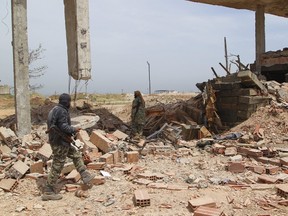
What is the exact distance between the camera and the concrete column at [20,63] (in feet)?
29.0

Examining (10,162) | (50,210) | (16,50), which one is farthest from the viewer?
(16,50)

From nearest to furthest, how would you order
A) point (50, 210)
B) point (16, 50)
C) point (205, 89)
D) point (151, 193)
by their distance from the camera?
point (50, 210) < point (151, 193) < point (16, 50) < point (205, 89)

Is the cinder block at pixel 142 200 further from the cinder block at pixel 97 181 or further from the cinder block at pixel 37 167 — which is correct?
the cinder block at pixel 37 167

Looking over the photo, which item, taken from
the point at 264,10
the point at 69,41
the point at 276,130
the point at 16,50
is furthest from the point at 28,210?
the point at 264,10

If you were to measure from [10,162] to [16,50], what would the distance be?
10.6 ft

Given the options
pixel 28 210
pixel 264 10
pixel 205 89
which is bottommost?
pixel 28 210

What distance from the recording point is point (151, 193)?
5.47 meters

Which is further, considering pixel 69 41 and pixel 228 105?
pixel 228 105

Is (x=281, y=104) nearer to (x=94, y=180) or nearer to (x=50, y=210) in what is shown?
(x=94, y=180)

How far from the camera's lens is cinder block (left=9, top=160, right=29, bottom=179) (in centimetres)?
635

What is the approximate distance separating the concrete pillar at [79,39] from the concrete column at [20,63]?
4.34ft

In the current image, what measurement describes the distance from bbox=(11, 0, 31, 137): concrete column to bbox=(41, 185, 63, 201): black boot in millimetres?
3811

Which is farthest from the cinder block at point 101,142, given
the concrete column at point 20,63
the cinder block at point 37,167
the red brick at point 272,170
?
the red brick at point 272,170

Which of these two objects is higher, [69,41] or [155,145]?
[69,41]
